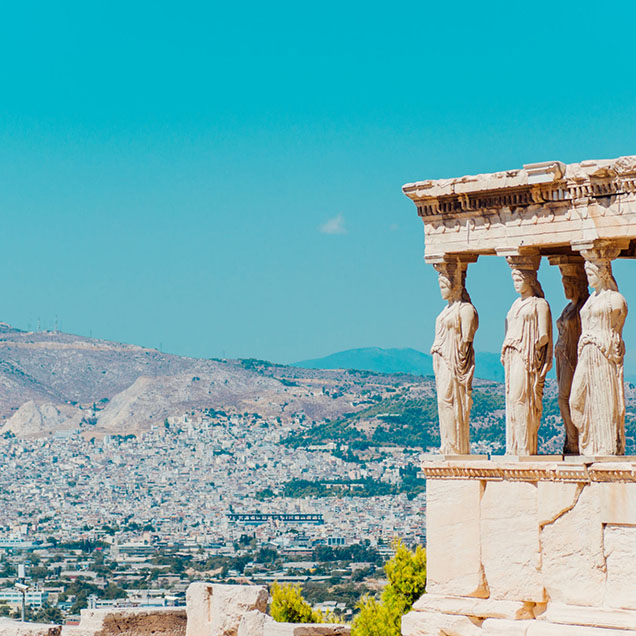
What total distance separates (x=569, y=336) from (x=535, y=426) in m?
1.05

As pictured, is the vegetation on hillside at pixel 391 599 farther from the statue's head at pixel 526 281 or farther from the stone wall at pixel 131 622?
the statue's head at pixel 526 281

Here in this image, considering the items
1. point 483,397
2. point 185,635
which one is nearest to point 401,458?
point 483,397

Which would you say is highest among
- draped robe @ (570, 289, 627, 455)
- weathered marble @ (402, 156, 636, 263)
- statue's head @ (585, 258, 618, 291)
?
weathered marble @ (402, 156, 636, 263)

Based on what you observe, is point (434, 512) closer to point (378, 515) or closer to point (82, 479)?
point (378, 515)

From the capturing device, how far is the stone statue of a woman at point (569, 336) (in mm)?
14781

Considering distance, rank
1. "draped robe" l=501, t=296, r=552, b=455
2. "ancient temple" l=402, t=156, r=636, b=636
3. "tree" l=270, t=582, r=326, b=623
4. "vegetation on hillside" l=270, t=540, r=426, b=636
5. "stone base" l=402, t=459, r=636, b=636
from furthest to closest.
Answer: "tree" l=270, t=582, r=326, b=623, "vegetation on hillside" l=270, t=540, r=426, b=636, "draped robe" l=501, t=296, r=552, b=455, "ancient temple" l=402, t=156, r=636, b=636, "stone base" l=402, t=459, r=636, b=636

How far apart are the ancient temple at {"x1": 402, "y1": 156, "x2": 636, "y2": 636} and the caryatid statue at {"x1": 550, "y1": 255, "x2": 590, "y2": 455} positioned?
0.05ft

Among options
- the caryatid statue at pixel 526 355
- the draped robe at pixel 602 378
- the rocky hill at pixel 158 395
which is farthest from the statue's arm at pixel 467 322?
the rocky hill at pixel 158 395

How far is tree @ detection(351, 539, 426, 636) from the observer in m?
30.8

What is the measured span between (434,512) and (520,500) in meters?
1.01

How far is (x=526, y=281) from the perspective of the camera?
1446cm

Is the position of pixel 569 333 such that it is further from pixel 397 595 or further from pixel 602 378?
pixel 397 595

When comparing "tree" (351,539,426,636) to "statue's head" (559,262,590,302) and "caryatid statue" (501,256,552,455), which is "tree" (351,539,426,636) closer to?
"statue's head" (559,262,590,302)

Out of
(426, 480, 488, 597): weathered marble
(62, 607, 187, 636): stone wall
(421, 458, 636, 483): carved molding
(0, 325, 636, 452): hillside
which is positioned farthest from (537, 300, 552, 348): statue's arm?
(0, 325, 636, 452): hillside
